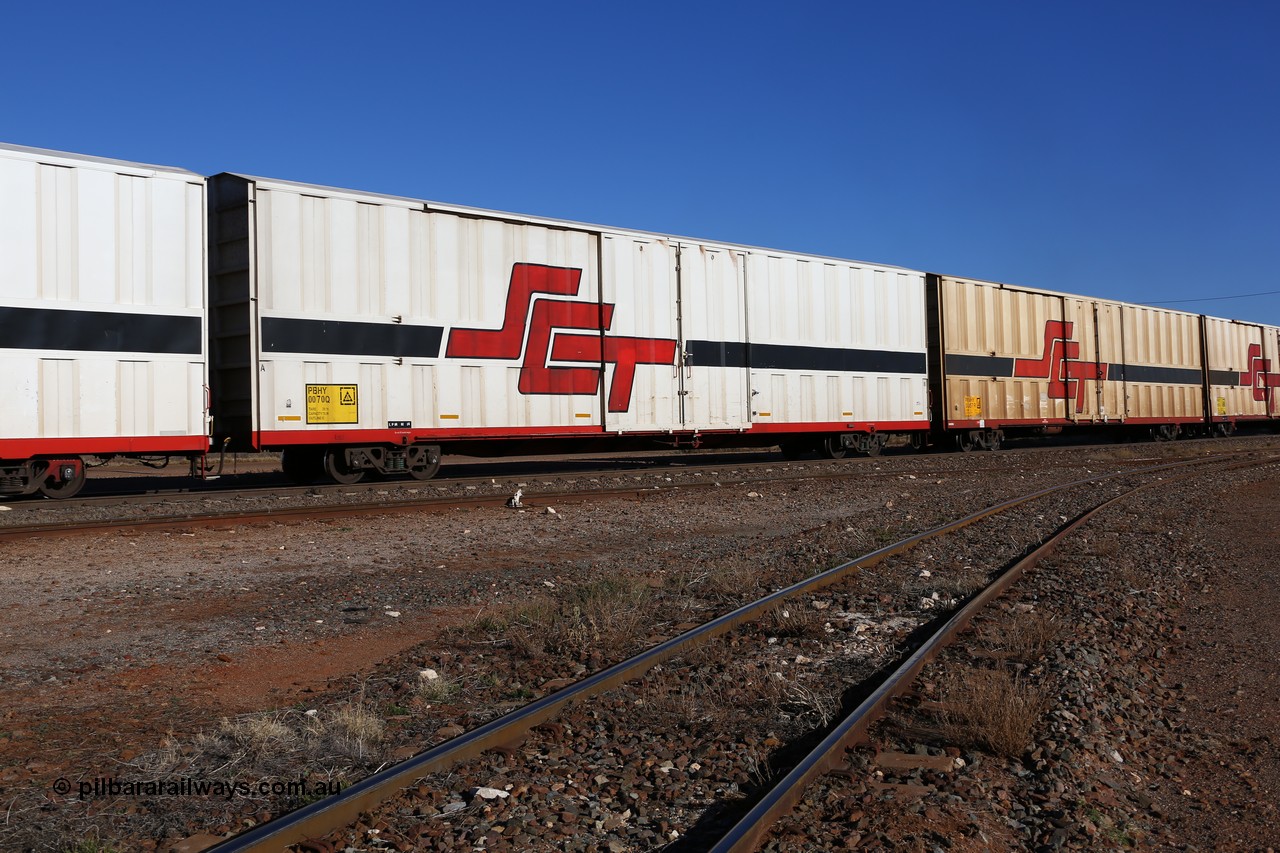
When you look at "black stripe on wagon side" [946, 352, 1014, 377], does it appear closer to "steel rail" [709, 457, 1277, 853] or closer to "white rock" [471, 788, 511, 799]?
"steel rail" [709, 457, 1277, 853]

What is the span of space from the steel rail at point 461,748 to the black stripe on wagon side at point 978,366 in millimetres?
17090

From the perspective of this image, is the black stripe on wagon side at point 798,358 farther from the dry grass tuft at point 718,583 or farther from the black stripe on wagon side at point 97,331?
the dry grass tuft at point 718,583

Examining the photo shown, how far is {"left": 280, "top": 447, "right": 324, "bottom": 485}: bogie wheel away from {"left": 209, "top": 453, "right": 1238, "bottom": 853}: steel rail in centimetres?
978

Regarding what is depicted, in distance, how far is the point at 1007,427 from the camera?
80.1ft

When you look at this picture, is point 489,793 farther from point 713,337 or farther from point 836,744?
point 713,337

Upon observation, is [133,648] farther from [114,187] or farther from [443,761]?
[114,187]

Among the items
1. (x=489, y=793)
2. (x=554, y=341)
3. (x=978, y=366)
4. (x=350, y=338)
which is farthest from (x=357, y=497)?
(x=978, y=366)

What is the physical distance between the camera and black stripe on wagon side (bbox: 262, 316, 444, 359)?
13.2 metres

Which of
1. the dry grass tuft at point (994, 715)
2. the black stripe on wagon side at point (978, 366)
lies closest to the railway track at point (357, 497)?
the black stripe on wagon side at point (978, 366)

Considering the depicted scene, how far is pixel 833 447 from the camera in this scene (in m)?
21.8

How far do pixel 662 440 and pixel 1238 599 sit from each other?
37.4 feet

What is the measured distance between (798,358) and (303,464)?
9.91m

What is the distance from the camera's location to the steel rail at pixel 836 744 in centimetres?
302

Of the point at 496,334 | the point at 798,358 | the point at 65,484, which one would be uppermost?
the point at 496,334
